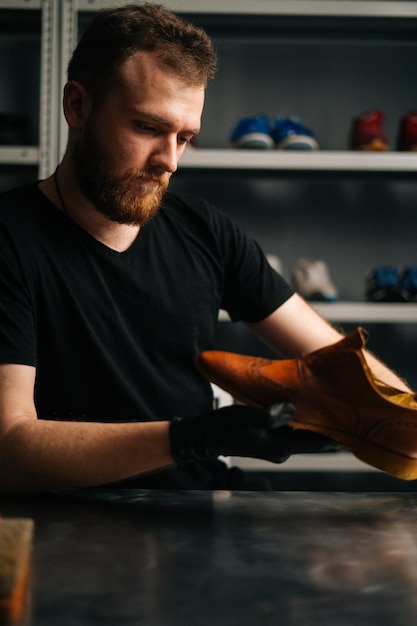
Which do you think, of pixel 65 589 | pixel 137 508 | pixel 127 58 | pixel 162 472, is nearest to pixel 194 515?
pixel 137 508

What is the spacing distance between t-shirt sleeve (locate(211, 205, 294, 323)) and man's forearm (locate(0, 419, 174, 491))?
56 cm

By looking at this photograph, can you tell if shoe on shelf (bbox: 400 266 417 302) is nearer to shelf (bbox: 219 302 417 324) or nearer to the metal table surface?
shelf (bbox: 219 302 417 324)

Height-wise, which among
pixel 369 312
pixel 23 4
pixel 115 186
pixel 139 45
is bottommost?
pixel 369 312

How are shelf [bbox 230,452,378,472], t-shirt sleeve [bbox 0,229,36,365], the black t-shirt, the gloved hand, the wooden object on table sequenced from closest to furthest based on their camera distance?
the wooden object on table → the gloved hand → t-shirt sleeve [bbox 0,229,36,365] → the black t-shirt → shelf [bbox 230,452,378,472]

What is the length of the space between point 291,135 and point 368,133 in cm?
26

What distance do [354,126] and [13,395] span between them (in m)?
1.83

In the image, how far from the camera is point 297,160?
2514 mm

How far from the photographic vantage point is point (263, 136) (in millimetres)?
2535

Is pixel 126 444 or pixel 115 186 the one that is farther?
pixel 115 186

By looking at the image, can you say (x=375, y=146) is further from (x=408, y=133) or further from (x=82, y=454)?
(x=82, y=454)

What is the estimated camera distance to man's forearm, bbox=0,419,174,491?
1.01 m

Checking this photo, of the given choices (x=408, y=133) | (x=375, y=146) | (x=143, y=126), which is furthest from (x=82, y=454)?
(x=408, y=133)

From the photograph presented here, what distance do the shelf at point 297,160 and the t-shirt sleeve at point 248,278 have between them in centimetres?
99

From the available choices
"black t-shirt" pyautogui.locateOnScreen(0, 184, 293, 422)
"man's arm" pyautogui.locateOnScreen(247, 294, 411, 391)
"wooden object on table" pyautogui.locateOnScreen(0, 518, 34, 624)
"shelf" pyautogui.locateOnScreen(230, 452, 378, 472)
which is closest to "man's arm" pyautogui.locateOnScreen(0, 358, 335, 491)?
"black t-shirt" pyautogui.locateOnScreen(0, 184, 293, 422)
